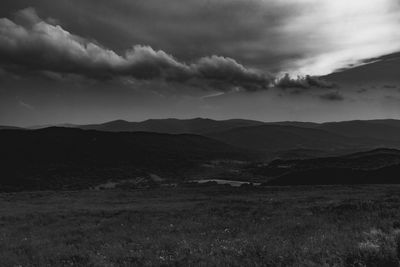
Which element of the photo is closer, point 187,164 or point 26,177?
point 26,177

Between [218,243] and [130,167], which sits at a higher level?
[218,243]

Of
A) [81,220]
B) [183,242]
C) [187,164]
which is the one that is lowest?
[187,164]

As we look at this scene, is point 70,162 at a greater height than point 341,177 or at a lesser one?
lesser

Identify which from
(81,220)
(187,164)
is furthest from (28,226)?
(187,164)

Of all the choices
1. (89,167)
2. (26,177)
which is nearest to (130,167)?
(89,167)

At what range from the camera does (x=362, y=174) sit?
243 feet

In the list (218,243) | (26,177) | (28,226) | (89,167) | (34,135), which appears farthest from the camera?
(34,135)

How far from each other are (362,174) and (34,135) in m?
164

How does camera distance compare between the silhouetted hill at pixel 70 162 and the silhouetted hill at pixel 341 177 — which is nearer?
the silhouetted hill at pixel 341 177

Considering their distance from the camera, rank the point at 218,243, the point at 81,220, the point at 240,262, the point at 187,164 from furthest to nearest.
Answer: the point at 187,164, the point at 81,220, the point at 218,243, the point at 240,262

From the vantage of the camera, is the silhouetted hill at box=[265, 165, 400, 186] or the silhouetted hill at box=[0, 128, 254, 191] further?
the silhouetted hill at box=[0, 128, 254, 191]

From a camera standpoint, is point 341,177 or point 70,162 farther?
point 70,162

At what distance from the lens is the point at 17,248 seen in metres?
14.9

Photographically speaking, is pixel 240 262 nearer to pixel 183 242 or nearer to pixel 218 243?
pixel 218 243
